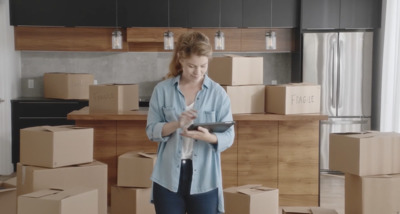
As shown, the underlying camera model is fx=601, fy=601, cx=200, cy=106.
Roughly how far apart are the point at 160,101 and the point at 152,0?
4963 millimetres

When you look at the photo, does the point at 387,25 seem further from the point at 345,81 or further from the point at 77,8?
the point at 77,8

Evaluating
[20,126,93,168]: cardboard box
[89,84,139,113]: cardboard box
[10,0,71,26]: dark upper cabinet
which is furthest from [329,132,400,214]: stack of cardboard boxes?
[10,0,71,26]: dark upper cabinet

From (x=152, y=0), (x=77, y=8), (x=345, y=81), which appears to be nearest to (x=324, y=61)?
(x=345, y=81)

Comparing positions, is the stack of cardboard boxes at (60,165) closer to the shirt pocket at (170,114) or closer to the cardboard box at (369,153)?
the shirt pocket at (170,114)

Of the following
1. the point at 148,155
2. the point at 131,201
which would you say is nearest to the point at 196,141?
the point at 148,155

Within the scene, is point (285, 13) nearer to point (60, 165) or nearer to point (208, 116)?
point (60, 165)

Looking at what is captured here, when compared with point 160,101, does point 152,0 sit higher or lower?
higher

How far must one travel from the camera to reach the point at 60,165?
3898 mm

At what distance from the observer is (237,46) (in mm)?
7527

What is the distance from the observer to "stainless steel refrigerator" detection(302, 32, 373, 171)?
7.00 metres

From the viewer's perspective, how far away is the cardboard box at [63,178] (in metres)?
3.85

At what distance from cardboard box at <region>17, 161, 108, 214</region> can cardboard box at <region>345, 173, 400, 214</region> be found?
1.70 metres

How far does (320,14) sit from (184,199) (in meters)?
5.11

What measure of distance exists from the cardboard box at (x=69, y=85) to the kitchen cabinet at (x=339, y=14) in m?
2.69
